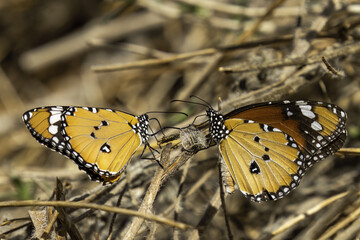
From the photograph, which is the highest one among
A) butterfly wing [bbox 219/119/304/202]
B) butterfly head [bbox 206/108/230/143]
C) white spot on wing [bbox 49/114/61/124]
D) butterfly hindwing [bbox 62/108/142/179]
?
white spot on wing [bbox 49/114/61/124]

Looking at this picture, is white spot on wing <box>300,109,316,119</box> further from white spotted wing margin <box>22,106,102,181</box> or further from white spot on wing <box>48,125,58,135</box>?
white spot on wing <box>48,125,58,135</box>

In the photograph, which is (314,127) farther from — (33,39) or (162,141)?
(33,39)

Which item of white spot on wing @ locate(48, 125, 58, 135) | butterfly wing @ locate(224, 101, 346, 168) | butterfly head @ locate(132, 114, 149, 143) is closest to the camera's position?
butterfly wing @ locate(224, 101, 346, 168)

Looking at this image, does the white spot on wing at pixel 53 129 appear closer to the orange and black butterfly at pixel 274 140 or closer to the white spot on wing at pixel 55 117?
the white spot on wing at pixel 55 117

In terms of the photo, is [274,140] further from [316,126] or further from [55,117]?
[55,117]

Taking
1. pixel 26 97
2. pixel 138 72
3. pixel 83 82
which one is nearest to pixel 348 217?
pixel 138 72

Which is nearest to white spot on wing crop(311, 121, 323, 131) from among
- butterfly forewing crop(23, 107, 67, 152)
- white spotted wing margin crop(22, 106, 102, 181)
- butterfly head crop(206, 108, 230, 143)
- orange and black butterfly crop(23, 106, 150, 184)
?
butterfly head crop(206, 108, 230, 143)
